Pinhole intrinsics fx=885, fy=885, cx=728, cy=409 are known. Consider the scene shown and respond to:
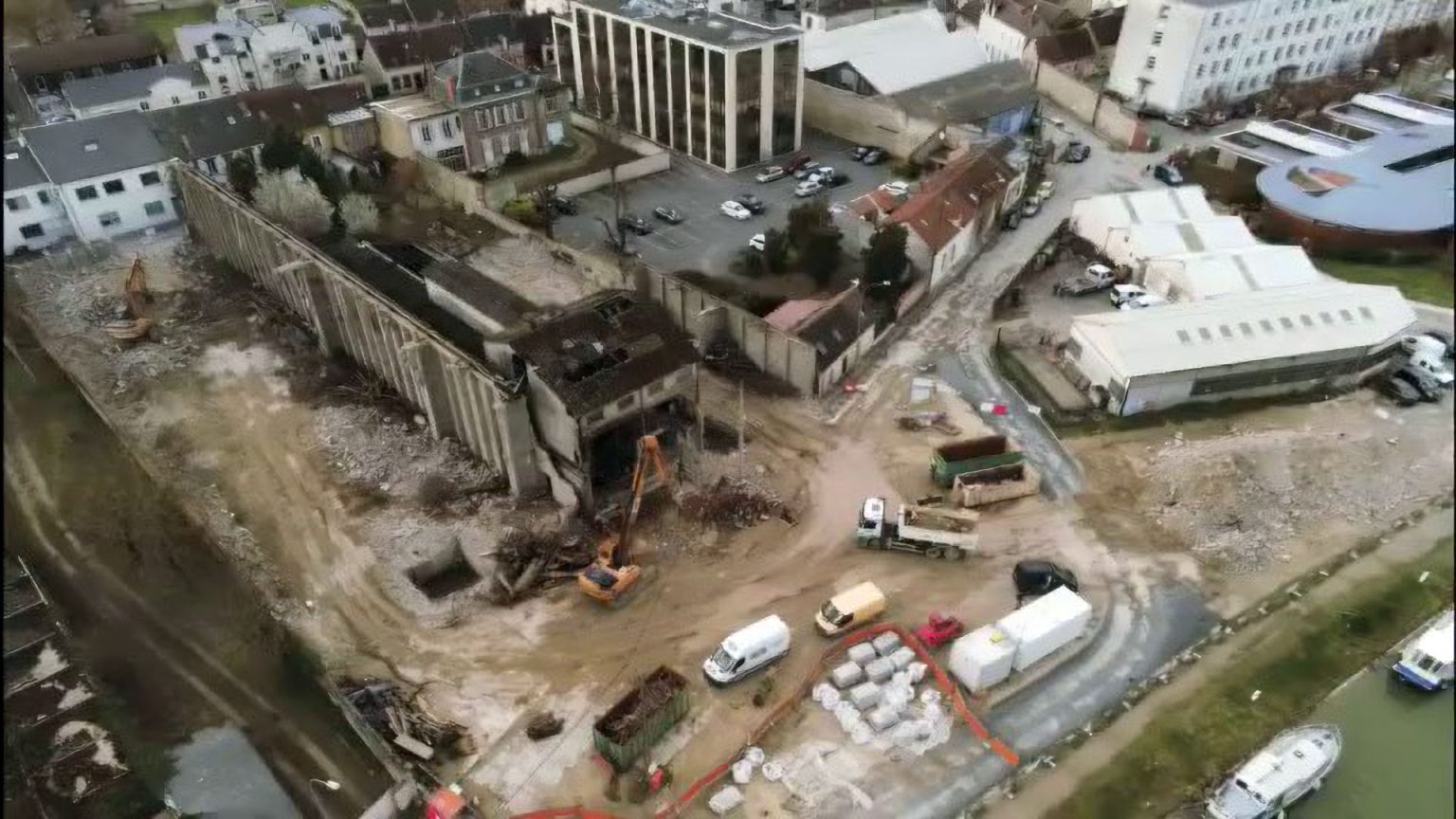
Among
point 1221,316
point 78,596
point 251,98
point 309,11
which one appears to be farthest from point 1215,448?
point 309,11

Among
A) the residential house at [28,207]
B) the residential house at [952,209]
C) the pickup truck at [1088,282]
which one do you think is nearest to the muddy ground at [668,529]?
the residential house at [952,209]

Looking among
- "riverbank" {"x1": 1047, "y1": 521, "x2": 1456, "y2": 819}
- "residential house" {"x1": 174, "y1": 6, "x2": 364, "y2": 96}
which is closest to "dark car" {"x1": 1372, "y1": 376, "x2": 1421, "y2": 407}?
"riverbank" {"x1": 1047, "y1": 521, "x2": 1456, "y2": 819}

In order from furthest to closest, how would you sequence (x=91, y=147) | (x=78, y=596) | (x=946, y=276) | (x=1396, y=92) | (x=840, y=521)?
(x=91, y=147) < (x=946, y=276) < (x=840, y=521) < (x=78, y=596) < (x=1396, y=92)

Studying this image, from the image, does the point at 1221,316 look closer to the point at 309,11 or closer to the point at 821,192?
the point at 821,192

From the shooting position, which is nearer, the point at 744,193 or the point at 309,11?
the point at 744,193

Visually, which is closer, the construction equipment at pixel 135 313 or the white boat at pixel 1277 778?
the white boat at pixel 1277 778

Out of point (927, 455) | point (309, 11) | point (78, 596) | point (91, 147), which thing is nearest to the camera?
point (78, 596)

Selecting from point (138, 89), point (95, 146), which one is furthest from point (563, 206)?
point (138, 89)

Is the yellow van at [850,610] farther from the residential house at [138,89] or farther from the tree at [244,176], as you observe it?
the residential house at [138,89]
